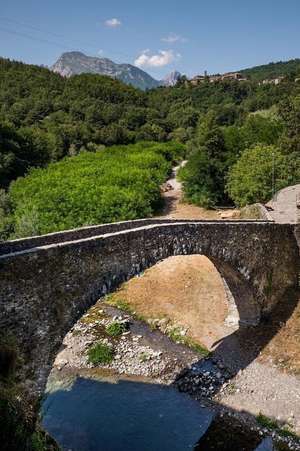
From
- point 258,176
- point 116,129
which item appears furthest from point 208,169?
point 116,129

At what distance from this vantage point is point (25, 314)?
11844mm

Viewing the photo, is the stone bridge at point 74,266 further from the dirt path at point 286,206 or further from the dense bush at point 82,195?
the dense bush at point 82,195

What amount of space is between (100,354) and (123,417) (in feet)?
13.3

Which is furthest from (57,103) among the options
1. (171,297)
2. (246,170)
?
(171,297)

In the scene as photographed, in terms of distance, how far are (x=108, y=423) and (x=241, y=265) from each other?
813 centimetres

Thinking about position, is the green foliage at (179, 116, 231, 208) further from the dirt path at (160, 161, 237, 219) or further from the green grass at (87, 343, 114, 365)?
the green grass at (87, 343, 114, 365)

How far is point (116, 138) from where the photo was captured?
74.9 meters

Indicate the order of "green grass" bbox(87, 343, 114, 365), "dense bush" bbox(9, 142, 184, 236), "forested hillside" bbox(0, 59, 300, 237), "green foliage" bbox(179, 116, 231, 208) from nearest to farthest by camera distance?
"green grass" bbox(87, 343, 114, 365)
"dense bush" bbox(9, 142, 184, 236)
"forested hillside" bbox(0, 59, 300, 237)
"green foliage" bbox(179, 116, 231, 208)

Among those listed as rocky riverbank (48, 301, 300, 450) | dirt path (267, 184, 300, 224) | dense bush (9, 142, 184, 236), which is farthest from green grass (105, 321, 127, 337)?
dirt path (267, 184, 300, 224)

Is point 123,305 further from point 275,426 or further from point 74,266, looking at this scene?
point 74,266

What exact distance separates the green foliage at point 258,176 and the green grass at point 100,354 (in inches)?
776

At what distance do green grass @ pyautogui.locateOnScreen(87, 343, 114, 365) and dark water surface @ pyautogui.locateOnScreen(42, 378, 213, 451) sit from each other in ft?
4.34

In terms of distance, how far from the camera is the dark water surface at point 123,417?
15.9m

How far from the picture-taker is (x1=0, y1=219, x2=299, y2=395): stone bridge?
11.7 meters
